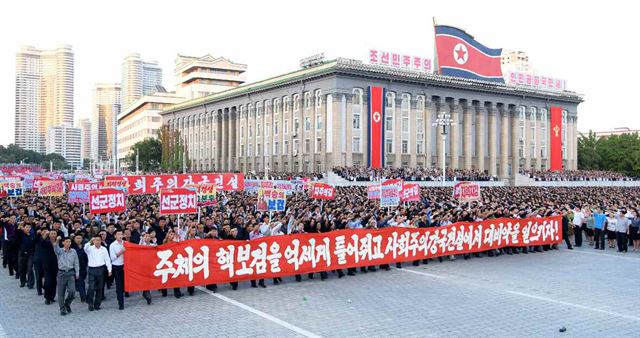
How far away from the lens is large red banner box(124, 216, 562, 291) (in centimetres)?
1222

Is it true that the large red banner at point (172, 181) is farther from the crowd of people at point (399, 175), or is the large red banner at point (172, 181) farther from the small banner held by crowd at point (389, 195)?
the crowd of people at point (399, 175)

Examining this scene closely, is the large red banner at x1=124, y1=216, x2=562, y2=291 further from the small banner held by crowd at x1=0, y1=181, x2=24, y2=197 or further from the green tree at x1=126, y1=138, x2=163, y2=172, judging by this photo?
the green tree at x1=126, y1=138, x2=163, y2=172

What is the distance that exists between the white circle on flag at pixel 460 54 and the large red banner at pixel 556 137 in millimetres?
19056

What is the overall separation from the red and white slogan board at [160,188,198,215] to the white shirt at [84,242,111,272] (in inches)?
149

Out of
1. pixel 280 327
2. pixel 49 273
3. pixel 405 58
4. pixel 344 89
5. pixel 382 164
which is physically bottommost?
pixel 280 327

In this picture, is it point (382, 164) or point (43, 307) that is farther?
point (382, 164)

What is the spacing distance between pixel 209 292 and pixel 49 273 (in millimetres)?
3523

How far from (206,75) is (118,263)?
101 meters

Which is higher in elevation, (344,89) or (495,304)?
(344,89)

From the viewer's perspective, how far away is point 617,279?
14602 millimetres

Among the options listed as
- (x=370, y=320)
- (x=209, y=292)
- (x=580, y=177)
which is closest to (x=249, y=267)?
(x=209, y=292)

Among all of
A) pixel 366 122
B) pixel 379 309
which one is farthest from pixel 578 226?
pixel 366 122

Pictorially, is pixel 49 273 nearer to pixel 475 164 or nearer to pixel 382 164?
pixel 382 164

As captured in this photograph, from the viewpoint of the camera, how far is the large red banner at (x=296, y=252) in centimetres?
1222
